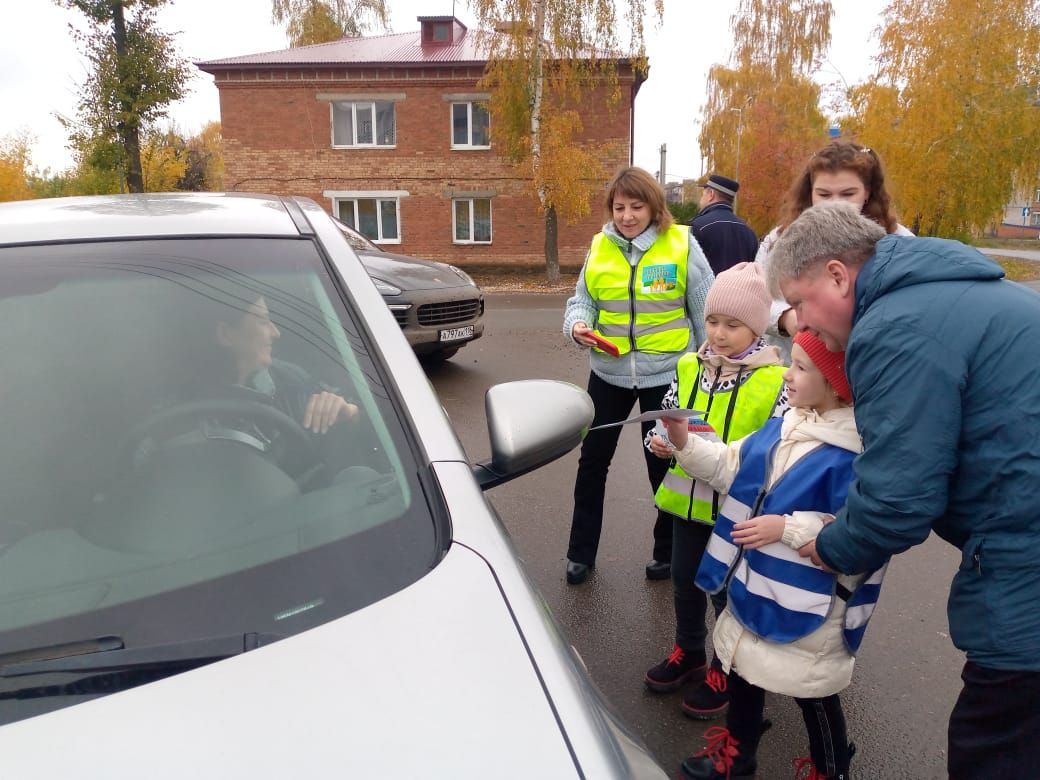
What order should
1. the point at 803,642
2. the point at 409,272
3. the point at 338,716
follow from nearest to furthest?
the point at 338,716 < the point at 803,642 < the point at 409,272

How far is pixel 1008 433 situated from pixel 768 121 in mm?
31880

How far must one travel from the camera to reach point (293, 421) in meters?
1.67

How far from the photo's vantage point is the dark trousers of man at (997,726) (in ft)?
4.97

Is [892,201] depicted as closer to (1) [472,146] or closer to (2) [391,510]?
(2) [391,510]

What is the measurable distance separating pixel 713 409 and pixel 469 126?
23.4 m

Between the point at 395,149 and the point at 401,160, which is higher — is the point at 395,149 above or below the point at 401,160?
above

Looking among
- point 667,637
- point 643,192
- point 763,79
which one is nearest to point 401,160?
point 763,79

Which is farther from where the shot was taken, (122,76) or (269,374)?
(122,76)

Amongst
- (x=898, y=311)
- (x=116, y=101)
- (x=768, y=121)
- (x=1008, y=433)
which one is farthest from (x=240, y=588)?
(x=768, y=121)

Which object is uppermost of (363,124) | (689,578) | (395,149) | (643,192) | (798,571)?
(363,124)

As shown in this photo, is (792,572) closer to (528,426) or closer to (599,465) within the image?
(528,426)

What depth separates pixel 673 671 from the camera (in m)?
2.80

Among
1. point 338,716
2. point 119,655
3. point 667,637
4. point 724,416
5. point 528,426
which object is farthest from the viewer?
point 667,637

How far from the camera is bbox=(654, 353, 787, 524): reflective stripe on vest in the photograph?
2.57 meters
